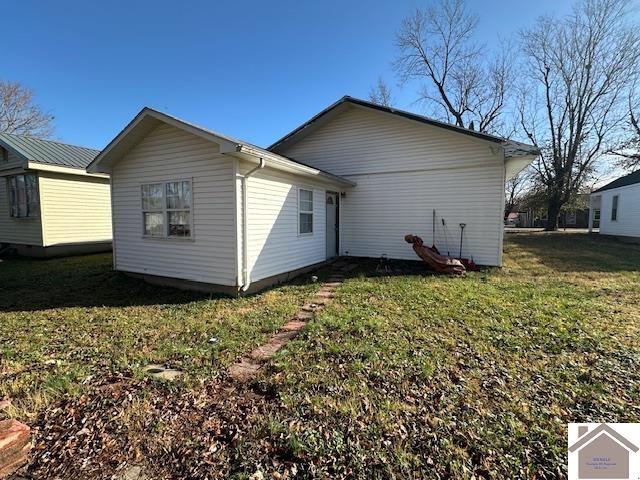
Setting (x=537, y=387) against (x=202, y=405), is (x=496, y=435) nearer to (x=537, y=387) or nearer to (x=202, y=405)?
(x=537, y=387)

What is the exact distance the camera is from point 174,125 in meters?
6.32

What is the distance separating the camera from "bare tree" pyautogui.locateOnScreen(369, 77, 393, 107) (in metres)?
26.9

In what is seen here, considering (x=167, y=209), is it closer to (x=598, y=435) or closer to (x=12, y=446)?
(x=12, y=446)

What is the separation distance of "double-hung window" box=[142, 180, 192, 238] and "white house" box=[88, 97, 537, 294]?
0.03 m

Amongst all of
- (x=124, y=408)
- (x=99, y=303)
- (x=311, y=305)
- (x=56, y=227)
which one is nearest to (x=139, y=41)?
(x=56, y=227)

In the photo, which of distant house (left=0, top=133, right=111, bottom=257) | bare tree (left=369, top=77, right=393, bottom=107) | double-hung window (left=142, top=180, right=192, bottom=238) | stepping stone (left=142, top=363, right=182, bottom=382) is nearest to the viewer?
stepping stone (left=142, top=363, right=182, bottom=382)

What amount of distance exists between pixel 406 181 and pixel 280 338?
24.5 feet

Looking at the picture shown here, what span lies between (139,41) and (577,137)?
28576mm

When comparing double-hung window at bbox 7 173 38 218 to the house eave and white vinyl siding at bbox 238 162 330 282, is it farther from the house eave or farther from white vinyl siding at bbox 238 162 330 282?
the house eave

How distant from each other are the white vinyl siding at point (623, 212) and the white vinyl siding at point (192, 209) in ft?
73.3

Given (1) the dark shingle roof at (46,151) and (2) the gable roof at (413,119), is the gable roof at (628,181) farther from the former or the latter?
(1) the dark shingle roof at (46,151)

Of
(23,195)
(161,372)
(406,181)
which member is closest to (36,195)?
(23,195)

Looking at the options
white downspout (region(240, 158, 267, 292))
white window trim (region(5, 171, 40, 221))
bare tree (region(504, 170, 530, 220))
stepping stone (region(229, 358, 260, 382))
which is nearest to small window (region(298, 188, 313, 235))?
white downspout (region(240, 158, 267, 292))

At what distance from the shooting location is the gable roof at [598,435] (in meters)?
2.28
